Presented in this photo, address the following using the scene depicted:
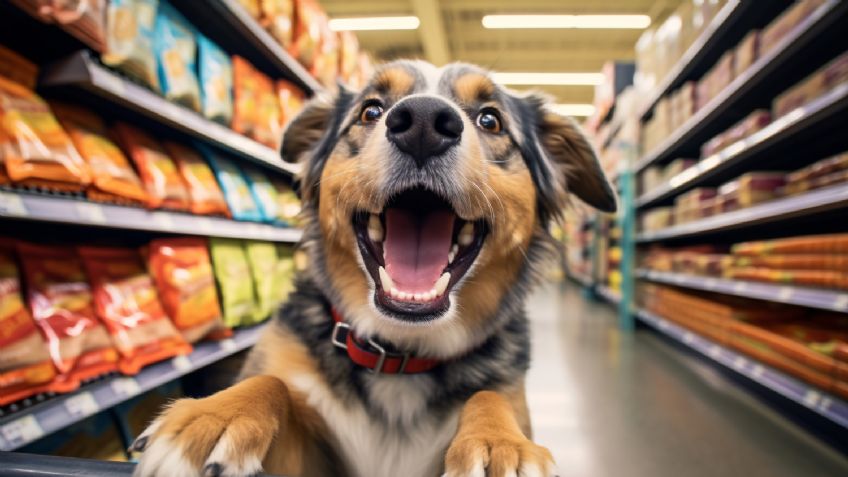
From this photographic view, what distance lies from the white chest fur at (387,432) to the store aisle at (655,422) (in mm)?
523

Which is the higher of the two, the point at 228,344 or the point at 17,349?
the point at 17,349

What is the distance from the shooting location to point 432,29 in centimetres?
805

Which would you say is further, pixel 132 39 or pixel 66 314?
pixel 132 39

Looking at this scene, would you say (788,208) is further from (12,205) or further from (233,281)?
(12,205)

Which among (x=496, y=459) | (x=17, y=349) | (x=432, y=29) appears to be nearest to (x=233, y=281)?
(x=17, y=349)

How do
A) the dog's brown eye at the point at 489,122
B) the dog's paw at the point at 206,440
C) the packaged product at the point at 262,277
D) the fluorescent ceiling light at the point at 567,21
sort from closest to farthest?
1. the dog's paw at the point at 206,440
2. the dog's brown eye at the point at 489,122
3. the packaged product at the point at 262,277
4. the fluorescent ceiling light at the point at 567,21

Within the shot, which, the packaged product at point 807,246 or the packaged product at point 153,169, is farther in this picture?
the packaged product at point 807,246

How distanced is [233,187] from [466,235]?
1631 mm

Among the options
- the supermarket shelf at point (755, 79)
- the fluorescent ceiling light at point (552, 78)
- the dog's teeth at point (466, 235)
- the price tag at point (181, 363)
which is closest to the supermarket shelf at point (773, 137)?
the supermarket shelf at point (755, 79)

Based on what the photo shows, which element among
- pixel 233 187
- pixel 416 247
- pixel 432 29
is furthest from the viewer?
pixel 432 29

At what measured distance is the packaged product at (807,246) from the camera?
180 centimetres

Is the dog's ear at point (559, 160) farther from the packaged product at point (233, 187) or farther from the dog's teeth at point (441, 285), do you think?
the packaged product at point (233, 187)

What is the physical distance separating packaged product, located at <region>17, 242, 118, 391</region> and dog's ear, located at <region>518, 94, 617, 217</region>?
59.4 inches

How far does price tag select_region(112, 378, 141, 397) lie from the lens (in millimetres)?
1393
